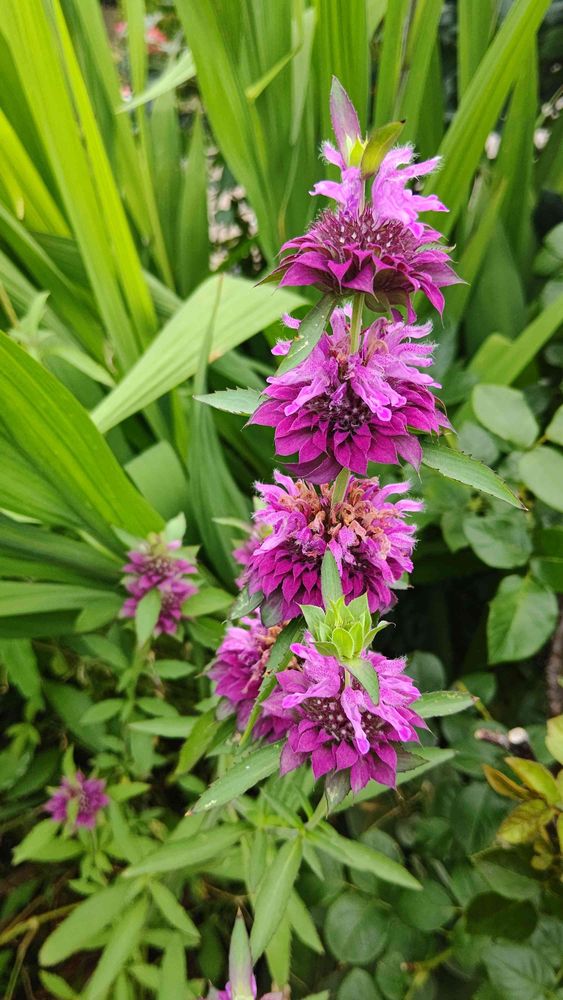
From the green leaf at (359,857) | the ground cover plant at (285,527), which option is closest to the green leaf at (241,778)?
the ground cover plant at (285,527)

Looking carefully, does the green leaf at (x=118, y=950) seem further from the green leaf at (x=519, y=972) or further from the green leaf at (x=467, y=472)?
the green leaf at (x=467, y=472)

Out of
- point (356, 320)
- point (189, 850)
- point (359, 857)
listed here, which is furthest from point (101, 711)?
point (356, 320)

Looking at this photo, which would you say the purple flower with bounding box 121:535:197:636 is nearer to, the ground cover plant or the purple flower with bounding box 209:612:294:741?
the ground cover plant

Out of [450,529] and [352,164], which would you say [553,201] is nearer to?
[450,529]

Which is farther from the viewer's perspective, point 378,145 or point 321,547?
point 321,547

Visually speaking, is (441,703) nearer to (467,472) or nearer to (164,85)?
(467,472)
